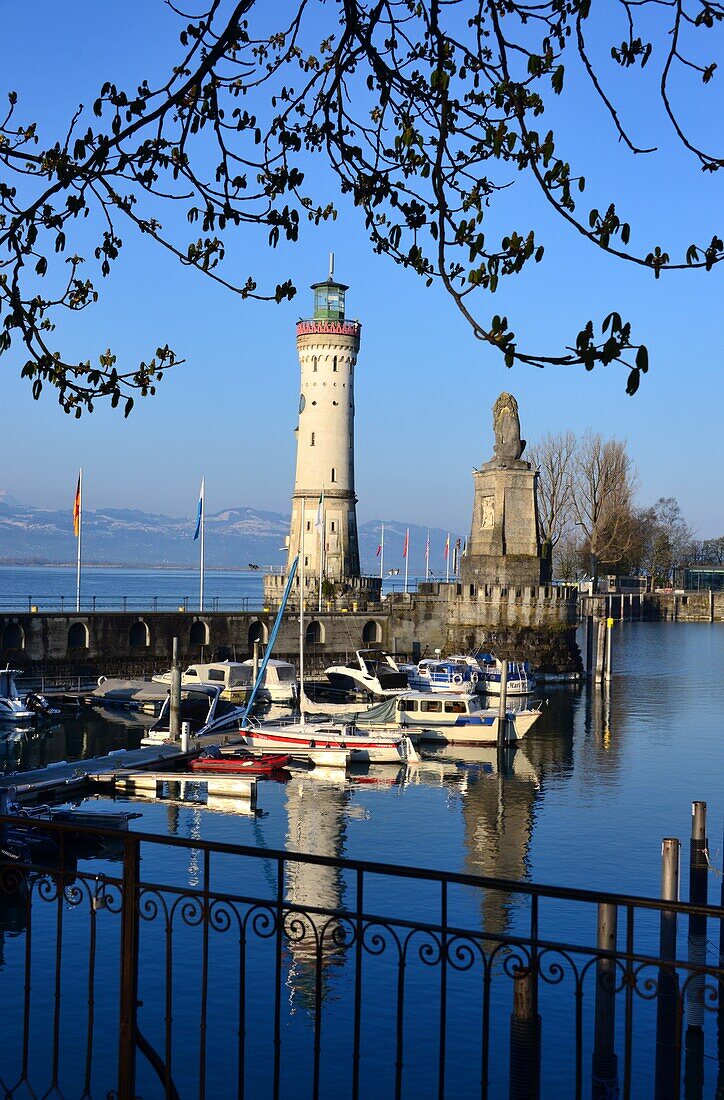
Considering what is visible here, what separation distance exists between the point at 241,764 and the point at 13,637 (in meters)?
20.5

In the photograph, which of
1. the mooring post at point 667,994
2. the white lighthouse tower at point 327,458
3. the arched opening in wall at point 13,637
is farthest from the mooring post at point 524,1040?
the white lighthouse tower at point 327,458

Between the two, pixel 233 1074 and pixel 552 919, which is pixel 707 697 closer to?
pixel 552 919

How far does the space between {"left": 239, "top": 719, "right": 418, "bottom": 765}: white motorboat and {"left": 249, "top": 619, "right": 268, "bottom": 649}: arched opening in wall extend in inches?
818

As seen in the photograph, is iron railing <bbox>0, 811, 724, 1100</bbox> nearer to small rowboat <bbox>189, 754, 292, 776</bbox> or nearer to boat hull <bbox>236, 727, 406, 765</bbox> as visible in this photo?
small rowboat <bbox>189, 754, 292, 776</bbox>

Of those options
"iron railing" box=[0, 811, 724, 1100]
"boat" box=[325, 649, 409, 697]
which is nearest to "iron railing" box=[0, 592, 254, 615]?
"boat" box=[325, 649, 409, 697]

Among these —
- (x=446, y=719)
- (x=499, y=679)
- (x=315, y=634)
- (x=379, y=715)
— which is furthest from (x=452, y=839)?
(x=315, y=634)

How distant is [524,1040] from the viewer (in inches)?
388

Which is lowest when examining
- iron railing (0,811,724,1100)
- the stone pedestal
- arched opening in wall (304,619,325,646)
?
iron railing (0,811,724,1100)

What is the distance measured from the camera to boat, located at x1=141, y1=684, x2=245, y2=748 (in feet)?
121

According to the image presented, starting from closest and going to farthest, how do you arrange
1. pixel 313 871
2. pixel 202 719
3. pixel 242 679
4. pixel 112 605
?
pixel 313 871 → pixel 202 719 → pixel 242 679 → pixel 112 605

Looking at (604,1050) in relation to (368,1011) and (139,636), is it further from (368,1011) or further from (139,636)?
(139,636)

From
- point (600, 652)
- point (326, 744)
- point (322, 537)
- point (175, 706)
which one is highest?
point (322, 537)

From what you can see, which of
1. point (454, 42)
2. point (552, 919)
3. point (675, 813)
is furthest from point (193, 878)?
point (454, 42)

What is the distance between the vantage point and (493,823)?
27.9 m
